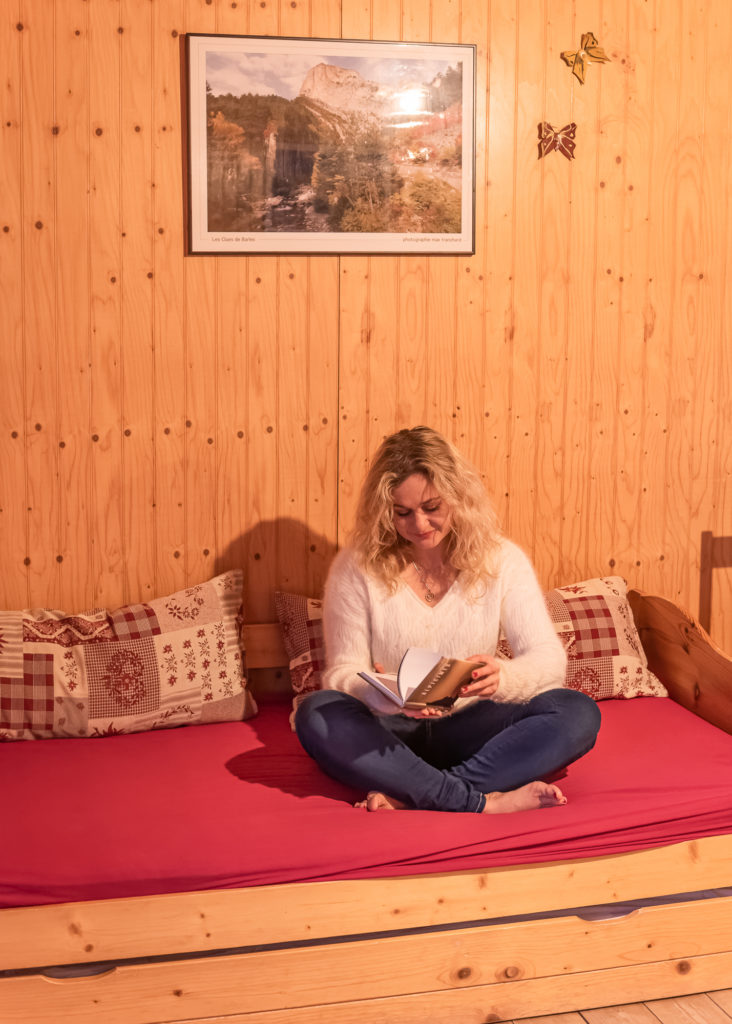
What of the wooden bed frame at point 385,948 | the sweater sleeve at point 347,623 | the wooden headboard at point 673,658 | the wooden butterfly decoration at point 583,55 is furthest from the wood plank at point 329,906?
the wooden butterfly decoration at point 583,55

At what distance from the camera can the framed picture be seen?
2734 mm

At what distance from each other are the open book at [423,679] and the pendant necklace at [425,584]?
A: 347 millimetres

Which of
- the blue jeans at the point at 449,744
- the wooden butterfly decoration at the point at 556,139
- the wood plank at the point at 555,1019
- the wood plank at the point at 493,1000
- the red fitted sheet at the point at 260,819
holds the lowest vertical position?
the wood plank at the point at 555,1019

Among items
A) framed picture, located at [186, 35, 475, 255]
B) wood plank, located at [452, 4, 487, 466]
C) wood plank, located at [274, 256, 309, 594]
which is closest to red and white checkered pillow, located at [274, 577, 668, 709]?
wood plank, located at [274, 256, 309, 594]

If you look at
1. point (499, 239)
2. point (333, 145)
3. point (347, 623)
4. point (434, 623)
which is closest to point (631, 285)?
point (499, 239)

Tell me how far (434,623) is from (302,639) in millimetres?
569

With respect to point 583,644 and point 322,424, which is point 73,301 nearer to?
point 322,424

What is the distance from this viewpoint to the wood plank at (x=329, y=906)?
1896mm

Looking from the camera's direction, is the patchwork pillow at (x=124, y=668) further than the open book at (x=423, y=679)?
Yes

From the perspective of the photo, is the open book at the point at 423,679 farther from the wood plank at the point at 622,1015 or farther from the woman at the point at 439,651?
the wood plank at the point at 622,1015

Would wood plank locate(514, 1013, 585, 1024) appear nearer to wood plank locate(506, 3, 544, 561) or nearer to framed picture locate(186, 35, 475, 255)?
wood plank locate(506, 3, 544, 561)

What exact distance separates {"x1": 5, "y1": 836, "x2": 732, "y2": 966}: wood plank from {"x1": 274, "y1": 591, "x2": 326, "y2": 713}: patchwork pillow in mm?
779

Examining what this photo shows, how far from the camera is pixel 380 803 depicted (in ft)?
6.97

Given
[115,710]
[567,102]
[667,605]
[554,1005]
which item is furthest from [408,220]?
[554,1005]
